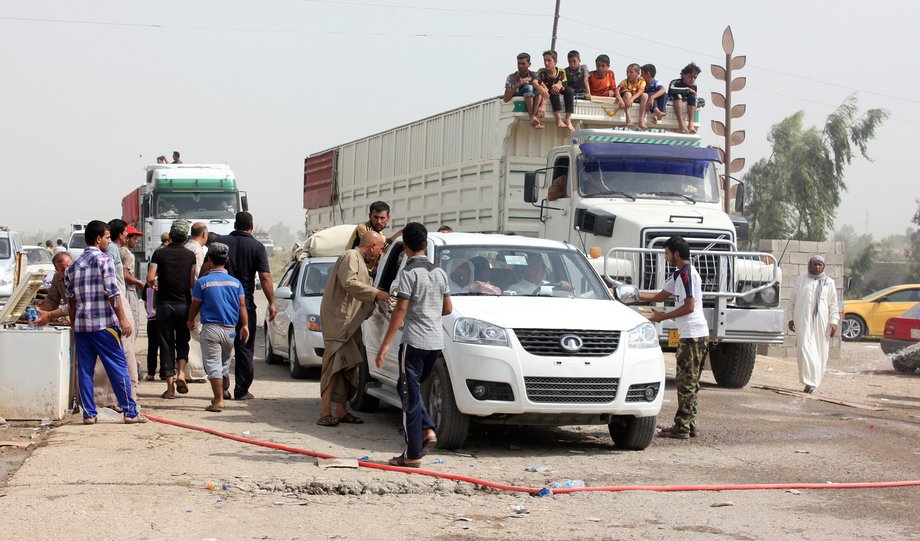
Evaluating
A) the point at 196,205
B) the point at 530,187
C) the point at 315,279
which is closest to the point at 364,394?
the point at 315,279

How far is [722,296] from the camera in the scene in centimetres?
1400

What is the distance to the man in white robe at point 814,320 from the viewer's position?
14727 millimetres

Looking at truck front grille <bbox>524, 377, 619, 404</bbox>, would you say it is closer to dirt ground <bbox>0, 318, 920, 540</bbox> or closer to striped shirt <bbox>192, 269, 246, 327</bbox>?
dirt ground <bbox>0, 318, 920, 540</bbox>

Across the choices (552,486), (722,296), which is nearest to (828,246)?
(722,296)

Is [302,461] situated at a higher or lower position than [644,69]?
lower

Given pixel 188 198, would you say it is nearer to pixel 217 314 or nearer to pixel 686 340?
pixel 217 314

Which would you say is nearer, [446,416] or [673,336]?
[446,416]

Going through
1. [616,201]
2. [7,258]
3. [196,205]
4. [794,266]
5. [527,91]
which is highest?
[527,91]

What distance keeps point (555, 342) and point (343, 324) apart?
2195 millimetres

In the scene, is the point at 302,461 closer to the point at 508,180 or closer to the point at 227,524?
the point at 227,524

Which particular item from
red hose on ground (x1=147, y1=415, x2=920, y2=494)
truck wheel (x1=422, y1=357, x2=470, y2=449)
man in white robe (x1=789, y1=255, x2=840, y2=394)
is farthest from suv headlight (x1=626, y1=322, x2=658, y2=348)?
man in white robe (x1=789, y1=255, x2=840, y2=394)

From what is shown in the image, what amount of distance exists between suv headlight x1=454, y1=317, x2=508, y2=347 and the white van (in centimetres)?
1755

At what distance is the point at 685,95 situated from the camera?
1672 cm

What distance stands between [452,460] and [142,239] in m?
22.0
